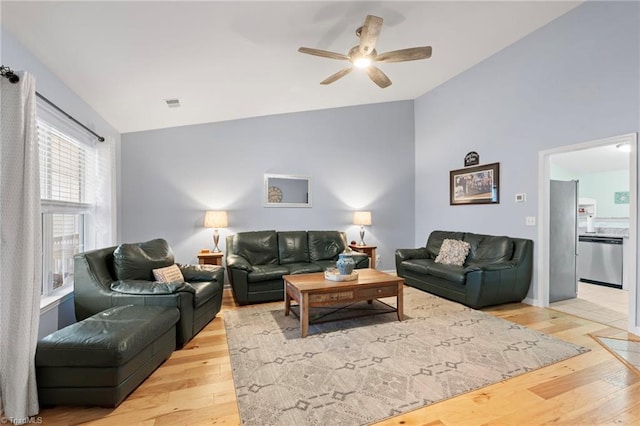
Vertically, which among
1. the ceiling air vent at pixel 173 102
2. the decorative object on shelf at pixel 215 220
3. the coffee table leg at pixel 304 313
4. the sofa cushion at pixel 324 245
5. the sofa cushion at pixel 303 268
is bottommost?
the coffee table leg at pixel 304 313

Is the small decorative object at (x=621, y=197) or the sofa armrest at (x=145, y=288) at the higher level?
the small decorative object at (x=621, y=197)

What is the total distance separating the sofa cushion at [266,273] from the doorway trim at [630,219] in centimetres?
331

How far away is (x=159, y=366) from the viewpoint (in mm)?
2332

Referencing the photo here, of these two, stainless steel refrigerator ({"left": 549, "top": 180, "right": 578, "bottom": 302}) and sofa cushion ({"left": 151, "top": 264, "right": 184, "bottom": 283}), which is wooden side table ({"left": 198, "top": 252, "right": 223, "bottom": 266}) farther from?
stainless steel refrigerator ({"left": 549, "top": 180, "right": 578, "bottom": 302})

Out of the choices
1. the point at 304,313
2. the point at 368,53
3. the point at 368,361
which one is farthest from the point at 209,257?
the point at 368,53

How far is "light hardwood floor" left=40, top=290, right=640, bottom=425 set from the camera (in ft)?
5.76

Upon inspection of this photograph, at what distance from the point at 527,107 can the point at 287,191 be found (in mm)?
3664

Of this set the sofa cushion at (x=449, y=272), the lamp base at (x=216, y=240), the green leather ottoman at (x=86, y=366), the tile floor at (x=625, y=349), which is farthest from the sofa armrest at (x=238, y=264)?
the tile floor at (x=625, y=349)

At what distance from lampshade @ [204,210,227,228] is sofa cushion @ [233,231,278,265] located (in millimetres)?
289

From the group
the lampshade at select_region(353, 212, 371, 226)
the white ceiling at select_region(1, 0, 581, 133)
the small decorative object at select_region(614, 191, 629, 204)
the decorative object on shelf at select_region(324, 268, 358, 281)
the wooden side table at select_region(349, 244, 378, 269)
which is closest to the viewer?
the white ceiling at select_region(1, 0, 581, 133)

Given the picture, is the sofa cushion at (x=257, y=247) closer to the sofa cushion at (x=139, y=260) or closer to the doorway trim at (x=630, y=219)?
the sofa cushion at (x=139, y=260)

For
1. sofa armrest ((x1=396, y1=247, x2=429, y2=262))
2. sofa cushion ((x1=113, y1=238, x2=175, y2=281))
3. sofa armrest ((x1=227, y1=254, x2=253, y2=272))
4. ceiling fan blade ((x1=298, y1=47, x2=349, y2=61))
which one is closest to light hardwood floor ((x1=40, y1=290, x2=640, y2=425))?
sofa cushion ((x1=113, y1=238, x2=175, y2=281))

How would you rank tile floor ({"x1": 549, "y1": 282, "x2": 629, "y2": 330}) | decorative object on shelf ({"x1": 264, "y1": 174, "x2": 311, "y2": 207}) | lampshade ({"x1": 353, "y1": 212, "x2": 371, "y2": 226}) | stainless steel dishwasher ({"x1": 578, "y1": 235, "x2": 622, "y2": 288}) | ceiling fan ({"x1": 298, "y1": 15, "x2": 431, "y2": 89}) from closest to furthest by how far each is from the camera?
ceiling fan ({"x1": 298, "y1": 15, "x2": 431, "y2": 89}) → tile floor ({"x1": 549, "y1": 282, "x2": 629, "y2": 330}) → stainless steel dishwasher ({"x1": 578, "y1": 235, "x2": 622, "y2": 288}) → decorative object on shelf ({"x1": 264, "y1": 174, "x2": 311, "y2": 207}) → lampshade ({"x1": 353, "y1": 212, "x2": 371, "y2": 226})

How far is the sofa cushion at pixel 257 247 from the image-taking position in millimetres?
4480
